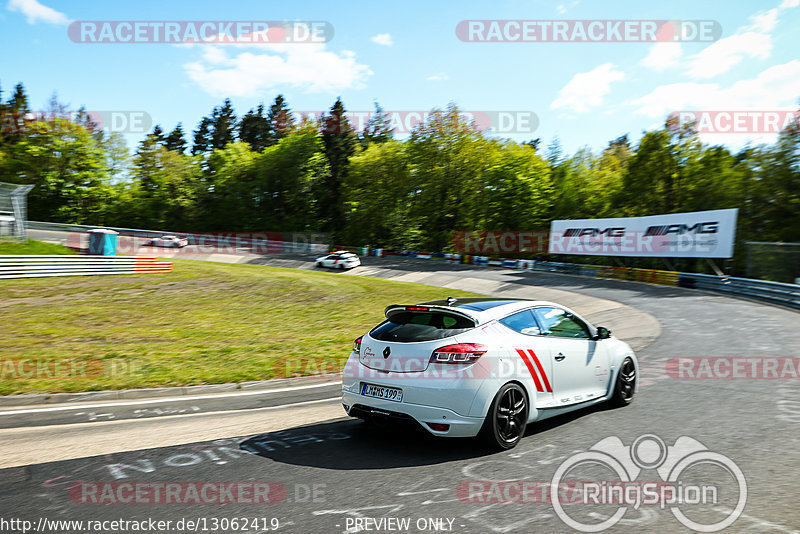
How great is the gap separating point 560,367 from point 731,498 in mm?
2285

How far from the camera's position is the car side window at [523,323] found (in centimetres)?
608

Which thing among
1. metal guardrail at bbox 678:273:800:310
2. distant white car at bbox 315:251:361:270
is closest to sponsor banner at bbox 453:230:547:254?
distant white car at bbox 315:251:361:270

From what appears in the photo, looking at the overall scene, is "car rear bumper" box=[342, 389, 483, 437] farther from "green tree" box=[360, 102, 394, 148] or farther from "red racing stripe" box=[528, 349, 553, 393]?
"green tree" box=[360, 102, 394, 148]

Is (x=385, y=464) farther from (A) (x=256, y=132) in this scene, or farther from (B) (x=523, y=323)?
(A) (x=256, y=132)

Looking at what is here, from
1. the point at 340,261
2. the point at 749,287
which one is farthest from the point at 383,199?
the point at 749,287

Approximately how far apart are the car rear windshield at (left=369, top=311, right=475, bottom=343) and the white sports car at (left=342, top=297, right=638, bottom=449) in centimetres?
1

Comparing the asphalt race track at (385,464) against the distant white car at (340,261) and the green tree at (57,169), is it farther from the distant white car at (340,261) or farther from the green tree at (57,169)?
the green tree at (57,169)

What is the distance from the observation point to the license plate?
5.51 meters

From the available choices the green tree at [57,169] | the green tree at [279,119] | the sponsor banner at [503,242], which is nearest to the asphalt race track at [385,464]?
the sponsor banner at [503,242]

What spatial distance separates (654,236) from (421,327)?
3535 centimetres

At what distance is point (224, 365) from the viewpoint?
10.0 m

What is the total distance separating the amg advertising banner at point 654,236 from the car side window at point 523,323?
3041 cm

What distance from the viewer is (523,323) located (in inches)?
246

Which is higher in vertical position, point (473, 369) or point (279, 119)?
point (279, 119)
